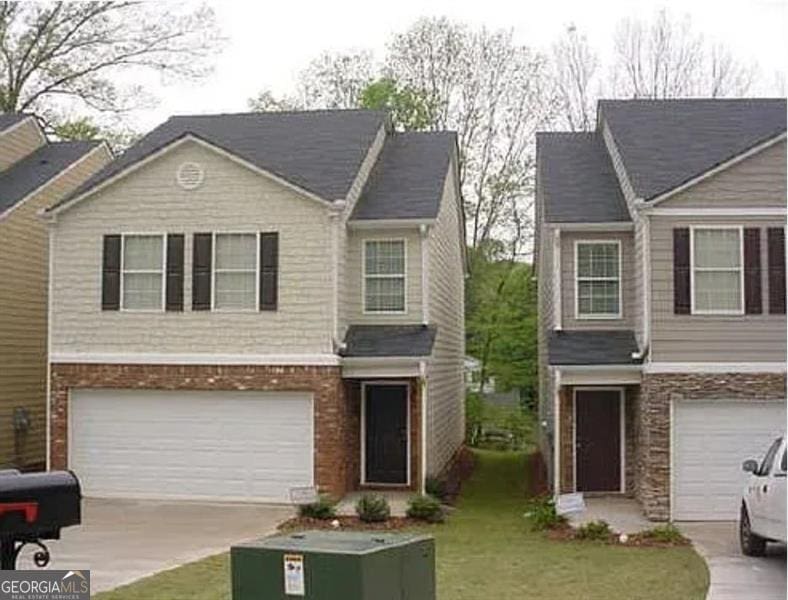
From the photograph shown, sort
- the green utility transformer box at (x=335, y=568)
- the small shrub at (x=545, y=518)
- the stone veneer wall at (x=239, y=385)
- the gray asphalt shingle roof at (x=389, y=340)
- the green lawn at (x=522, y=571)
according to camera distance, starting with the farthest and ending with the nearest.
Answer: the gray asphalt shingle roof at (x=389, y=340) → the stone veneer wall at (x=239, y=385) → the small shrub at (x=545, y=518) → the green lawn at (x=522, y=571) → the green utility transformer box at (x=335, y=568)

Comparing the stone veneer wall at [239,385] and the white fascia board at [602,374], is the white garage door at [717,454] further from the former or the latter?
the stone veneer wall at [239,385]

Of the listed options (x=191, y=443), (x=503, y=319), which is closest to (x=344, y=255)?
(x=191, y=443)

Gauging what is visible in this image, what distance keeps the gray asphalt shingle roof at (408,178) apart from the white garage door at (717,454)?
5.79m

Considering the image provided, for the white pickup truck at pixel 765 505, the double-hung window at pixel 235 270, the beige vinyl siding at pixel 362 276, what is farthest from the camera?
the beige vinyl siding at pixel 362 276

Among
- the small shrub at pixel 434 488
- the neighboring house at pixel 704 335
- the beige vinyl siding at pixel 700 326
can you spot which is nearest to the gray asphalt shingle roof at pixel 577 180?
the neighboring house at pixel 704 335

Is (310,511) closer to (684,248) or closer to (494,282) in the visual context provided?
(684,248)

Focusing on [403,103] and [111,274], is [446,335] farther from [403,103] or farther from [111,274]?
[403,103]

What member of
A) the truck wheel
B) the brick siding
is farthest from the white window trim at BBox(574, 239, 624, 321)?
Answer: the truck wheel

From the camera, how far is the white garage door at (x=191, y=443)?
63.2 ft

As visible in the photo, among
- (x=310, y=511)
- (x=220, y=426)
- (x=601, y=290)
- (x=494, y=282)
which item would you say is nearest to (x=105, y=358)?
(x=220, y=426)

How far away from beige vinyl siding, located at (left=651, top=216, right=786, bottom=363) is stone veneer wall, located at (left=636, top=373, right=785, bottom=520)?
0.90 ft

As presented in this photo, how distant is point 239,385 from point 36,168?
8887 millimetres

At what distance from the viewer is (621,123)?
21344mm

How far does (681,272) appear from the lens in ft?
57.4
